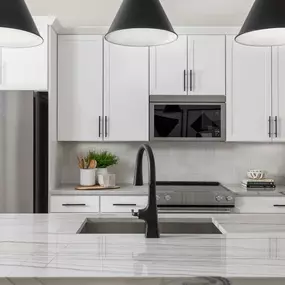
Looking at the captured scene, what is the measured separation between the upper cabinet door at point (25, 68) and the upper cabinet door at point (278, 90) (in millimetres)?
2045

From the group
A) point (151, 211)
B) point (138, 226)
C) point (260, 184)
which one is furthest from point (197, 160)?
point (151, 211)

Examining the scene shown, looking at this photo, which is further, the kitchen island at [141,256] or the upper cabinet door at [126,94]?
the upper cabinet door at [126,94]

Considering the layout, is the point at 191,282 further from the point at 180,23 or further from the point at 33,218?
the point at 180,23

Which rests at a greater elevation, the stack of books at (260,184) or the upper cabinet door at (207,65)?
the upper cabinet door at (207,65)

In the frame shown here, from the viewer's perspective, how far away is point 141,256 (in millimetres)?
1325

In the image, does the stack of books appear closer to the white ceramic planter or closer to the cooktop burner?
the cooktop burner

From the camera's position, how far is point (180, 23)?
369cm

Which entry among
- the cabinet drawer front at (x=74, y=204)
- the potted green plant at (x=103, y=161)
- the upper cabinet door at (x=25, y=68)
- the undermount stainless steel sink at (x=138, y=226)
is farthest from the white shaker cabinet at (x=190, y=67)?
the undermount stainless steel sink at (x=138, y=226)

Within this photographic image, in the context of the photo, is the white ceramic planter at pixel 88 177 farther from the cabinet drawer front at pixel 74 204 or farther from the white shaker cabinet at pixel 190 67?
the white shaker cabinet at pixel 190 67

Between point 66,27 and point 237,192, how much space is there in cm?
210

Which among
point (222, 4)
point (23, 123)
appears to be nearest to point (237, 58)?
point (222, 4)

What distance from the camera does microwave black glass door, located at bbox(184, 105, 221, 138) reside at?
11.9 feet

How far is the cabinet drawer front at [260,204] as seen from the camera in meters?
3.32

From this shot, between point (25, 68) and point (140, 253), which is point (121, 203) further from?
point (140, 253)
